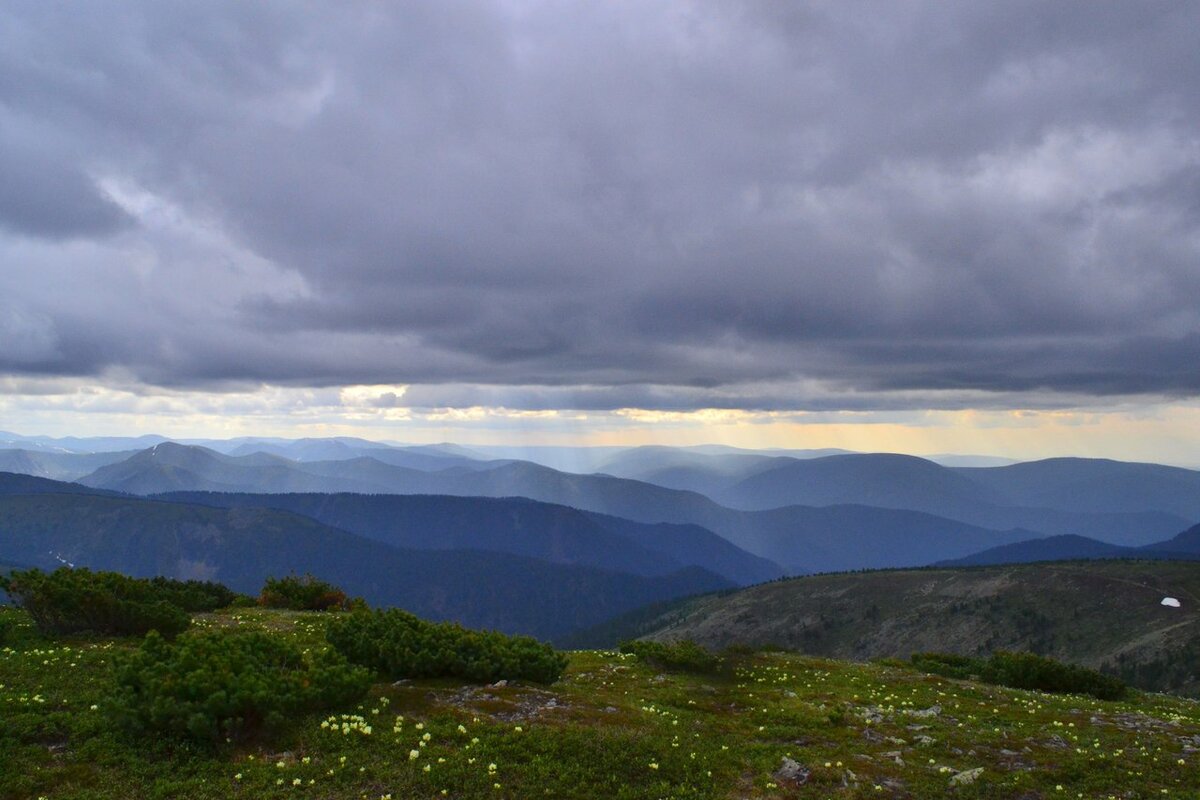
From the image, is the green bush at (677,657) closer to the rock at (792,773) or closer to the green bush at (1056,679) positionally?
the rock at (792,773)

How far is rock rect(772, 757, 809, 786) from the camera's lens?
736 inches

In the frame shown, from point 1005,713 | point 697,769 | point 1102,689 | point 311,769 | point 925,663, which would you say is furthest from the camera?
point 925,663

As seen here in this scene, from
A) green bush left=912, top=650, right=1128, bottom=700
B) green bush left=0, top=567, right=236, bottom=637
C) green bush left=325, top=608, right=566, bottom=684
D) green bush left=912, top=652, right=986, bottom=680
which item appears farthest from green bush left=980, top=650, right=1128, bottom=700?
green bush left=0, top=567, right=236, bottom=637

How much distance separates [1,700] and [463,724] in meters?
12.5

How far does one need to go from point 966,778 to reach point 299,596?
128 ft

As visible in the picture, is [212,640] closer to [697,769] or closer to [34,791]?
[34,791]

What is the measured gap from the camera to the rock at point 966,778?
18900 mm

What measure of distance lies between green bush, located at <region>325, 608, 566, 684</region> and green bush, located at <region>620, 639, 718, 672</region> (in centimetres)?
928

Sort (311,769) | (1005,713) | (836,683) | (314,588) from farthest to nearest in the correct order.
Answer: (314,588) → (836,683) → (1005,713) → (311,769)

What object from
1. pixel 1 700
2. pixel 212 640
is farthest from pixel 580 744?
pixel 1 700

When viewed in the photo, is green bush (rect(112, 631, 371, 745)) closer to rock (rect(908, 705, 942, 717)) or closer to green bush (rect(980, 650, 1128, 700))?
rock (rect(908, 705, 942, 717))

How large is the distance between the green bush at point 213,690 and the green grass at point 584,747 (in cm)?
49

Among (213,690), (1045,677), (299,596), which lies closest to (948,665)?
(1045,677)

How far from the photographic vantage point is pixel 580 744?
745 inches
